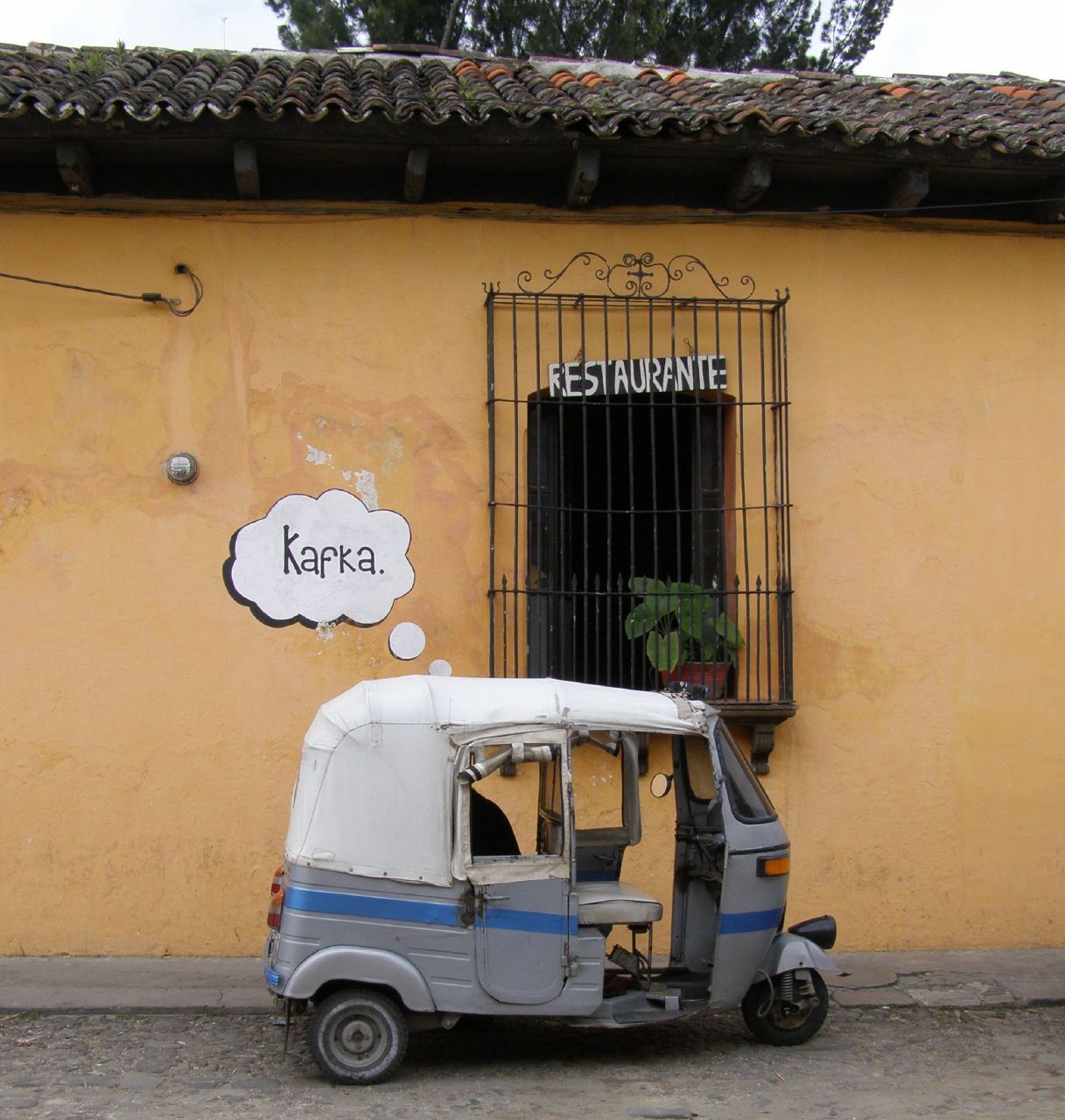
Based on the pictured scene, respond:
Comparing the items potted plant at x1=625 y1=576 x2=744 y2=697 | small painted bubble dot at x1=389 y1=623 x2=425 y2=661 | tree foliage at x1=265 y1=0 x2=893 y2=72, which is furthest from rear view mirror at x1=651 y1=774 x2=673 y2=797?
tree foliage at x1=265 y1=0 x2=893 y2=72

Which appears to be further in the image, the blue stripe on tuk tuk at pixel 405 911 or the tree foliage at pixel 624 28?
the tree foliage at pixel 624 28

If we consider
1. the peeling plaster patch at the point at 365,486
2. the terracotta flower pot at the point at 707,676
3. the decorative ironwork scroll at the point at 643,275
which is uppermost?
the decorative ironwork scroll at the point at 643,275

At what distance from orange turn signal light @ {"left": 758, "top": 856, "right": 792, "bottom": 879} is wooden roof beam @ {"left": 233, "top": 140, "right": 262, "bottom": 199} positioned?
4584 millimetres

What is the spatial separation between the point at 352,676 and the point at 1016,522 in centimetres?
408

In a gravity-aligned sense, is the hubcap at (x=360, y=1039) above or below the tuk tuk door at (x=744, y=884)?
below

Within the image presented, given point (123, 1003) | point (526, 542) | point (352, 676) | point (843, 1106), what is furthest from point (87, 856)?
point (843, 1106)

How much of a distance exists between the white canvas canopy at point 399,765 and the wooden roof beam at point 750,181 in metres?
3.52

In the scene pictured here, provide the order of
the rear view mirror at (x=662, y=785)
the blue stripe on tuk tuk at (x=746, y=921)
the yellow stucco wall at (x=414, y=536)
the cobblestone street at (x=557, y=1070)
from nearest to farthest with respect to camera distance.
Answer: the cobblestone street at (x=557, y=1070)
the blue stripe on tuk tuk at (x=746, y=921)
the rear view mirror at (x=662, y=785)
the yellow stucco wall at (x=414, y=536)

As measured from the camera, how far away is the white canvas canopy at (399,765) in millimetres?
5281

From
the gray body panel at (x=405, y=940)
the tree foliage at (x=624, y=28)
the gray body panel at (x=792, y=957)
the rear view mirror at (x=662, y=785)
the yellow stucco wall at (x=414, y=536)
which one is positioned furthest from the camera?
the tree foliage at (x=624, y=28)

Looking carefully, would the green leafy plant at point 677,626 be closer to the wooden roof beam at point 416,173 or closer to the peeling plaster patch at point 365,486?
the peeling plaster patch at point 365,486

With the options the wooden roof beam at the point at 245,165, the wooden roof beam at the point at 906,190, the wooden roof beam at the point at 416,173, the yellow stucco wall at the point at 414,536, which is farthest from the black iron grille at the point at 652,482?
the wooden roof beam at the point at 245,165

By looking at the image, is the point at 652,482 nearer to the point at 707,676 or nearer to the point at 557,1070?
the point at 707,676

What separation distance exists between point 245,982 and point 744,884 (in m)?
2.77
